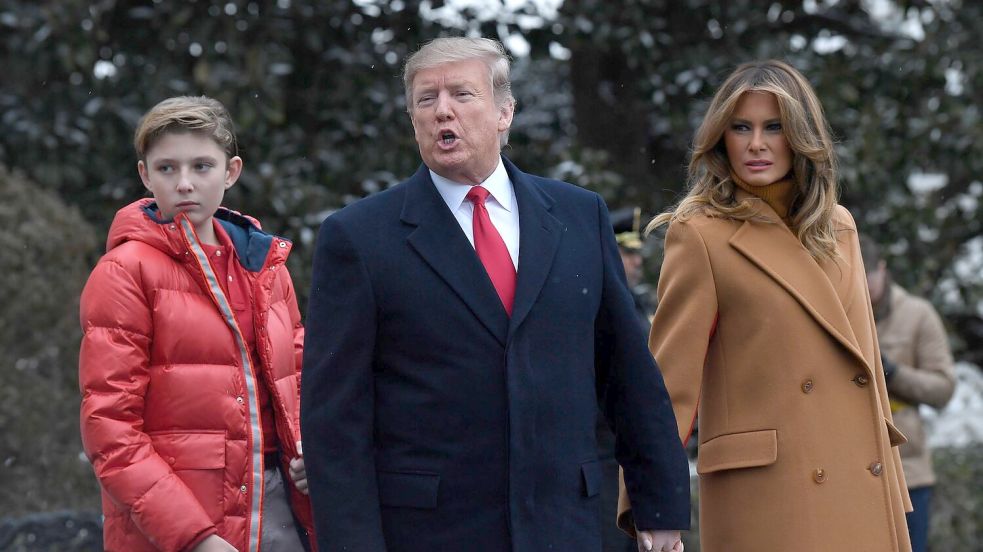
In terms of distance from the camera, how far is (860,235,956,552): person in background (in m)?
6.10

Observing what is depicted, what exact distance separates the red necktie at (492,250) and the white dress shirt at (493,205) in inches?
0.6

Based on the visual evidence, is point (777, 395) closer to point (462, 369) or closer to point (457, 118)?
point (462, 369)

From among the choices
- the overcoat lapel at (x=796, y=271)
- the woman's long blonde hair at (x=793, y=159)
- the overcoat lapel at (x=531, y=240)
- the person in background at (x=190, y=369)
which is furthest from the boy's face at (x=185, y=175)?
the overcoat lapel at (x=796, y=271)

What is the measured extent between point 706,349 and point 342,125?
489 cm

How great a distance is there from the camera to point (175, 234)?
3.74 meters

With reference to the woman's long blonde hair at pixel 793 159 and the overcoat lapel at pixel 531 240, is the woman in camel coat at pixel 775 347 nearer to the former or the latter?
the woman's long blonde hair at pixel 793 159

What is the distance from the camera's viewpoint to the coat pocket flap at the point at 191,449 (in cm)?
362

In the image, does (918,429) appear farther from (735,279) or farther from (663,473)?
(663,473)

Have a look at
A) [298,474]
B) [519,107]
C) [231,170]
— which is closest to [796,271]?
[298,474]

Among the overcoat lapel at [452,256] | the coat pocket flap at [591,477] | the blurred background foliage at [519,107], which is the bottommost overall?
the coat pocket flap at [591,477]

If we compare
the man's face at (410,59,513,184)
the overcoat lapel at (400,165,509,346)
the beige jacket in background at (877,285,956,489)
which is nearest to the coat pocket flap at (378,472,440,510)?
the overcoat lapel at (400,165,509,346)

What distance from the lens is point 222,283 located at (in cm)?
380

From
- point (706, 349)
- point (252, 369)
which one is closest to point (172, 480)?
point (252, 369)

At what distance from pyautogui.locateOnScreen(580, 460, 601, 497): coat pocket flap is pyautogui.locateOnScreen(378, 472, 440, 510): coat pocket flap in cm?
35
